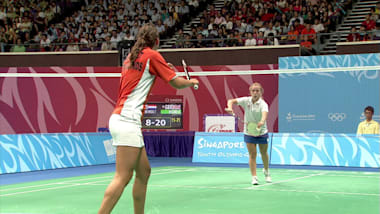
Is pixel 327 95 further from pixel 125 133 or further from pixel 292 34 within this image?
pixel 125 133

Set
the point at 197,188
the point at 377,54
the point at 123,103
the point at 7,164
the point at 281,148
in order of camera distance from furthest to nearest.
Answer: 1. the point at 377,54
2. the point at 281,148
3. the point at 7,164
4. the point at 197,188
5. the point at 123,103

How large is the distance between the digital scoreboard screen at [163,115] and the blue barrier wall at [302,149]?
2.88 feet

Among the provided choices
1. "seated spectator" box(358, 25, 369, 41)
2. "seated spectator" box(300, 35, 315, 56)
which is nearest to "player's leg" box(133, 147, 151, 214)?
"seated spectator" box(358, 25, 369, 41)

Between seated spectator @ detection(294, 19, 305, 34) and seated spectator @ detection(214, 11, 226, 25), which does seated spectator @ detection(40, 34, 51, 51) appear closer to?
seated spectator @ detection(214, 11, 226, 25)

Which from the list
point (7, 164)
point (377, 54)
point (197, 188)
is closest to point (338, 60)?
point (377, 54)

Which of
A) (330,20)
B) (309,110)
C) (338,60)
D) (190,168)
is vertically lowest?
(190,168)

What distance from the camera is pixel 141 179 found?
191 inches

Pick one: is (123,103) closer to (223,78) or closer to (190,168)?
(190,168)

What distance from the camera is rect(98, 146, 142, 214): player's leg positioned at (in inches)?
179

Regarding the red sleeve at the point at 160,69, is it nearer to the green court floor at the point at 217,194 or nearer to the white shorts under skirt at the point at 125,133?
the white shorts under skirt at the point at 125,133

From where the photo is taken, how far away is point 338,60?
16.9 meters

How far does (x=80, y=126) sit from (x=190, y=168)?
25.3 ft

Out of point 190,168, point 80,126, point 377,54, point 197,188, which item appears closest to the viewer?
point 197,188

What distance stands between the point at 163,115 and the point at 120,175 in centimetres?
1197
